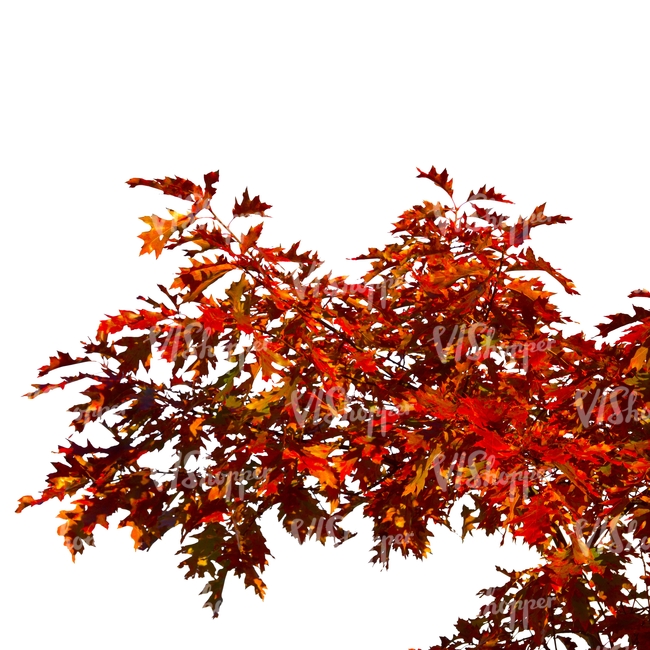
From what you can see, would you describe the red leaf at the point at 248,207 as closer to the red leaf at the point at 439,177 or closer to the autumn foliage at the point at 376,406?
the autumn foliage at the point at 376,406

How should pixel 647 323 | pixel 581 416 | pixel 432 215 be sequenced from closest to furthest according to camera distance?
pixel 647 323
pixel 581 416
pixel 432 215

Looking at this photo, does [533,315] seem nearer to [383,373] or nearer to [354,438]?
[383,373]

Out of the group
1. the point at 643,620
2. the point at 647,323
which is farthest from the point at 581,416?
the point at 643,620

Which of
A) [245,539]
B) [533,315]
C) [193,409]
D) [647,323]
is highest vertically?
[533,315]

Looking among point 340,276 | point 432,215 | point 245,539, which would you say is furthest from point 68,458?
point 432,215

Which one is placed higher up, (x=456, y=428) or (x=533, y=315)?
(x=533, y=315)

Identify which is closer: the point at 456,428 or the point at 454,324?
the point at 456,428

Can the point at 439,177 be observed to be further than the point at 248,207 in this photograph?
Yes

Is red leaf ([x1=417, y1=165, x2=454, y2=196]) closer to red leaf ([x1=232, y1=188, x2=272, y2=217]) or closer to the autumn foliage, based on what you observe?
the autumn foliage

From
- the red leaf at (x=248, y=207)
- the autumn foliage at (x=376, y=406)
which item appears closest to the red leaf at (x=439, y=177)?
the autumn foliage at (x=376, y=406)

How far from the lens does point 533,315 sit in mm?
4410

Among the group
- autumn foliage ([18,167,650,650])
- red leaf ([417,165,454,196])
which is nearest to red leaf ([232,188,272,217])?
autumn foliage ([18,167,650,650])

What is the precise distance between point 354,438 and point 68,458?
62.5 inches

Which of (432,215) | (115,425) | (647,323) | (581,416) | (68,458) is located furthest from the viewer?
(432,215)
